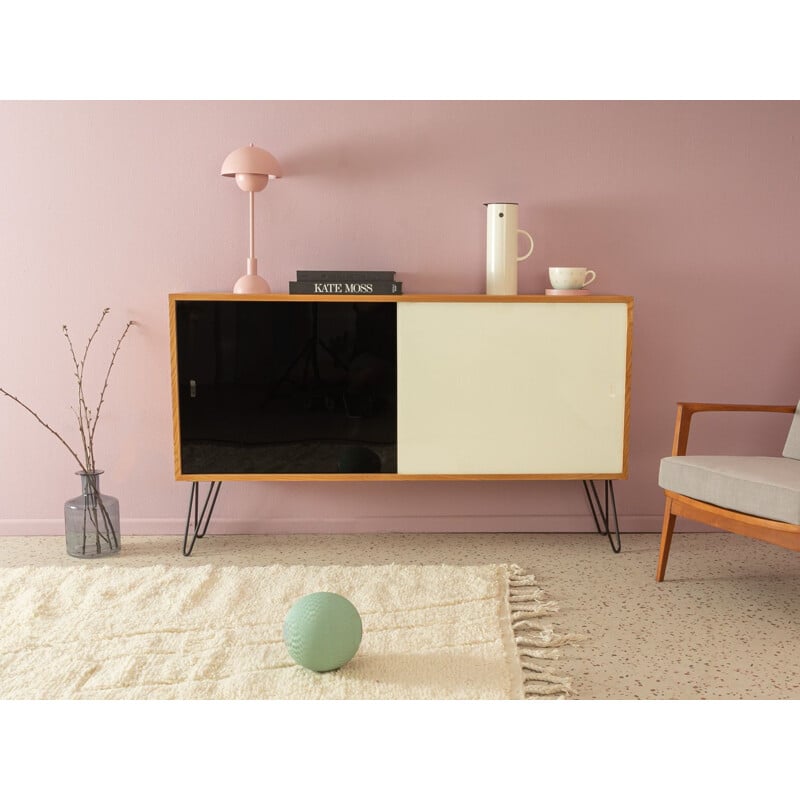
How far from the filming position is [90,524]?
3.52 m

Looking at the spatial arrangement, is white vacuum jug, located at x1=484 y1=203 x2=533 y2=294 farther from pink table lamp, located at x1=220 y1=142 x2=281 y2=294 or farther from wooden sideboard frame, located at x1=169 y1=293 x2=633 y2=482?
pink table lamp, located at x1=220 y1=142 x2=281 y2=294

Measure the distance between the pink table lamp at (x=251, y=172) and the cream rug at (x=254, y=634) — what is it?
107cm

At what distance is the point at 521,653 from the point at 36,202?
2597mm

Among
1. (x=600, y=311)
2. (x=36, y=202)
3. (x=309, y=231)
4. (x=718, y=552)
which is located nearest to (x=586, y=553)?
(x=718, y=552)

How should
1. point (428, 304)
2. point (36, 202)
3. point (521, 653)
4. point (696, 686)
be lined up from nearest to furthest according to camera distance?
point (696, 686)
point (521, 653)
point (428, 304)
point (36, 202)

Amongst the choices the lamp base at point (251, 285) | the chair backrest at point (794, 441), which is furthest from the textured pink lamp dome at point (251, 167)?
the chair backrest at point (794, 441)

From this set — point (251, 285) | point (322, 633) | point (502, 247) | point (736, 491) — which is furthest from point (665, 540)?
point (251, 285)

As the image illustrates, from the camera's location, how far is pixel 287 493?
12.5 ft

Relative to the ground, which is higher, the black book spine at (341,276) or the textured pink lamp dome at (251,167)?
the textured pink lamp dome at (251,167)

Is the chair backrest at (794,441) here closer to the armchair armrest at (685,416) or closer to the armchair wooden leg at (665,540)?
the armchair armrest at (685,416)

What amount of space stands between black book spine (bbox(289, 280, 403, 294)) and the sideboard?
62mm

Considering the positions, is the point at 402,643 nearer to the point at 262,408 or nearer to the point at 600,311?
the point at 262,408

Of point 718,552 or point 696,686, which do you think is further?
point 718,552

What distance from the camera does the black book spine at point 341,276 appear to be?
11.3 ft
